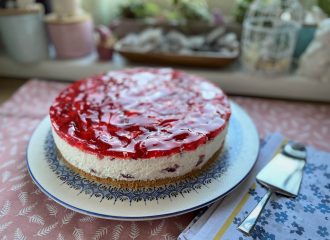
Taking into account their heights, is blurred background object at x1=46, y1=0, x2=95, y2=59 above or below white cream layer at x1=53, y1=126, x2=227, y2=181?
above

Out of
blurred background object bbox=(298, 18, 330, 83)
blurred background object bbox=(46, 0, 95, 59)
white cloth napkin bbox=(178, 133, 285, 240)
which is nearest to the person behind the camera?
white cloth napkin bbox=(178, 133, 285, 240)

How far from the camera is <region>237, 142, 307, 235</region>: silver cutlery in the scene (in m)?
0.51

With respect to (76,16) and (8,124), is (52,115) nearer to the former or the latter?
(8,124)

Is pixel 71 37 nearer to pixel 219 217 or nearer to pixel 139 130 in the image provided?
pixel 139 130

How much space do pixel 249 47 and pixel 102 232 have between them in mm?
654

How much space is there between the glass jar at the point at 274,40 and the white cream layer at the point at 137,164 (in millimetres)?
442

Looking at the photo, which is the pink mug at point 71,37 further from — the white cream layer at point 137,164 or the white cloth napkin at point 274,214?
the white cloth napkin at point 274,214

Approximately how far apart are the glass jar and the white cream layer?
0.44m

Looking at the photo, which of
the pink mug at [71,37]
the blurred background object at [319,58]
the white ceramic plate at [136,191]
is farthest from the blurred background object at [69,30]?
the blurred background object at [319,58]

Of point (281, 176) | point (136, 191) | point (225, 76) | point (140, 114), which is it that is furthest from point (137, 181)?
point (225, 76)

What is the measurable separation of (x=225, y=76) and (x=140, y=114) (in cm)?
40

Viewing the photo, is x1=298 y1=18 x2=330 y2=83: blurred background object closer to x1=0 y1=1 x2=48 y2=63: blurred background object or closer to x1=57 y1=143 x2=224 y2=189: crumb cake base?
x1=57 y1=143 x2=224 y2=189: crumb cake base

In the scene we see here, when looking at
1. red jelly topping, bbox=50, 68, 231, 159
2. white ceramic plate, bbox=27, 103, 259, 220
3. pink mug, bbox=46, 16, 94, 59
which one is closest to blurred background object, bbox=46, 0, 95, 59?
pink mug, bbox=46, 16, 94, 59

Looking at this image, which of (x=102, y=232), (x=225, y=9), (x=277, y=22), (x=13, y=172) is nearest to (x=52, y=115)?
(x=13, y=172)
